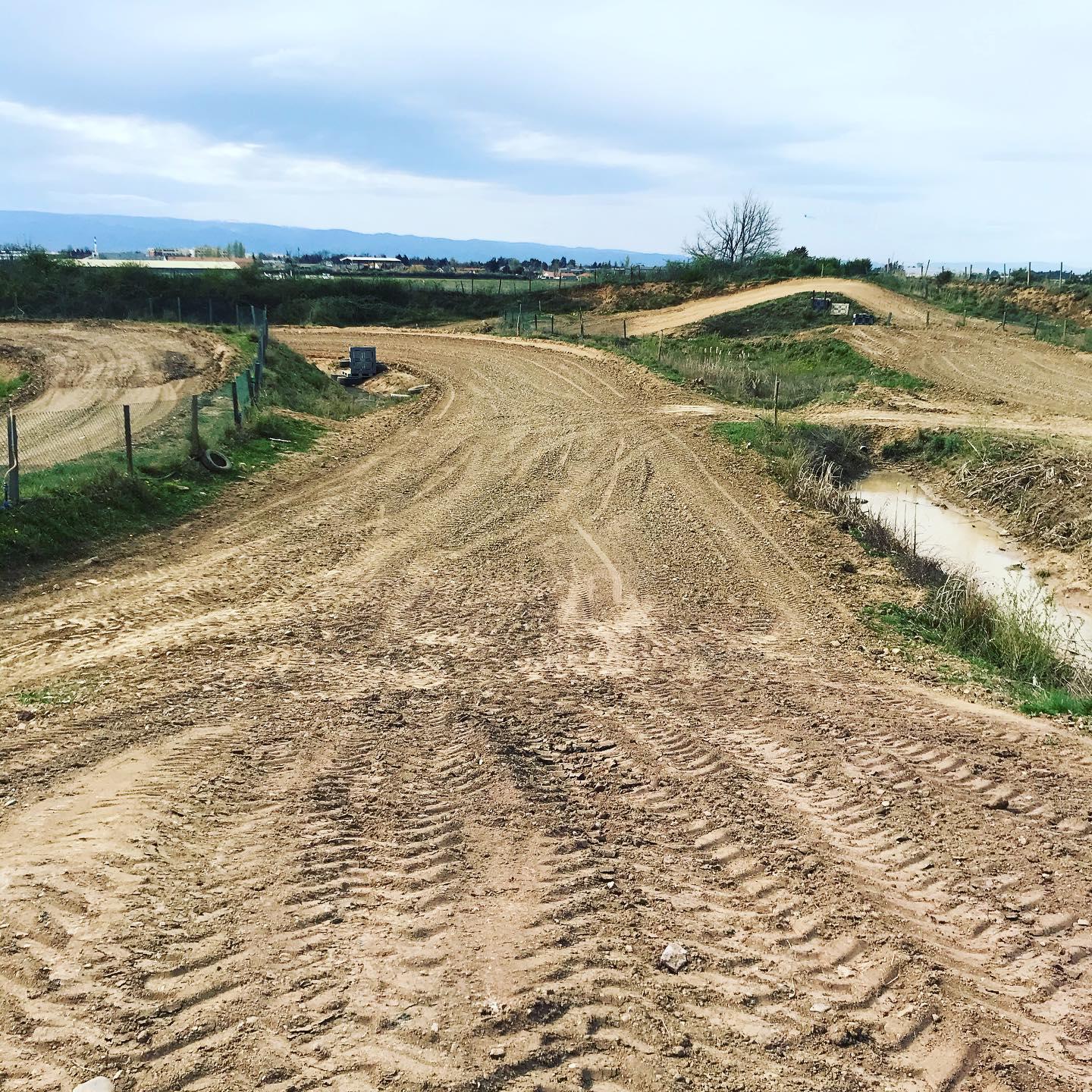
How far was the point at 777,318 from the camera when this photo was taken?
43875mm

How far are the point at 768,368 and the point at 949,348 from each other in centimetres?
726

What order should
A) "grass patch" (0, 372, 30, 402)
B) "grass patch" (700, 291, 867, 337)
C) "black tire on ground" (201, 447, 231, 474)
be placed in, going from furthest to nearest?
"grass patch" (700, 291, 867, 337), "grass patch" (0, 372, 30, 402), "black tire on ground" (201, 447, 231, 474)

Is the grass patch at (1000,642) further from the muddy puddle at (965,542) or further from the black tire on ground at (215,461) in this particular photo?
the black tire on ground at (215,461)

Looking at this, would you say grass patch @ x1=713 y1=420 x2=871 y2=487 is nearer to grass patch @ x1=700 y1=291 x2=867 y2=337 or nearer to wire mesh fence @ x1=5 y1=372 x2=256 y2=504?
wire mesh fence @ x1=5 y1=372 x2=256 y2=504

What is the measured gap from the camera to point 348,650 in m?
10.3

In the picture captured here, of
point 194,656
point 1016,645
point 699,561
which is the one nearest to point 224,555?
point 194,656

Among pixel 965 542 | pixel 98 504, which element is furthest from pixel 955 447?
pixel 98 504

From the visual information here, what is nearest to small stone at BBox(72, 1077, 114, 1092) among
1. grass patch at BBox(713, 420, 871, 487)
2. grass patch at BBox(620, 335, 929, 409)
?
grass patch at BBox(713, 420, 871, 487)

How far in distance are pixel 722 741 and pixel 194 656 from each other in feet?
17.7

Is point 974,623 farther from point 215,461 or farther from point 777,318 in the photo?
point 777,318

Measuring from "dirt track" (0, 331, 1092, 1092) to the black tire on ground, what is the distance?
494 centimetres

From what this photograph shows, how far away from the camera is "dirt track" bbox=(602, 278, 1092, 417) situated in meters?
29.1

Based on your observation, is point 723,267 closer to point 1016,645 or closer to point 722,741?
point 1016,645

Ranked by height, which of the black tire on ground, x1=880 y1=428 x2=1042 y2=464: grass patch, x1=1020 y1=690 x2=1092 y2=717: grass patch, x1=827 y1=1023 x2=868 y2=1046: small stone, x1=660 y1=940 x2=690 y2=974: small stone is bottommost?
x1=827 y1=1023 x2=868 y2=1046: small stone
